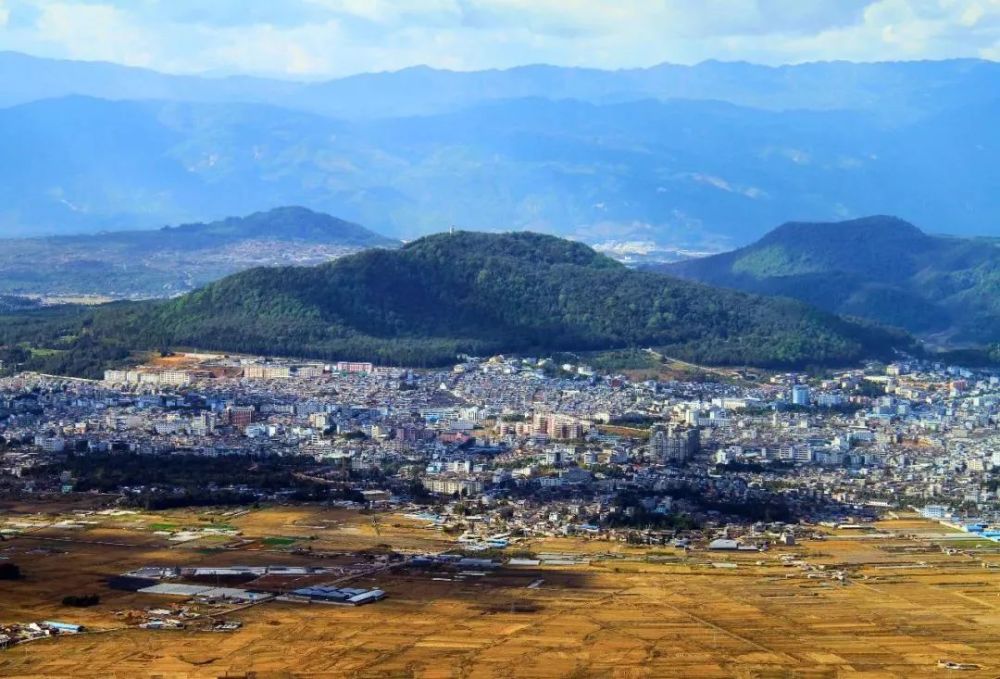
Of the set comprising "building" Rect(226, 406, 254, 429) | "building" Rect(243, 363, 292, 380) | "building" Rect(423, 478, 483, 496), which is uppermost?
"building" Rect(243, 363, 292, 380)

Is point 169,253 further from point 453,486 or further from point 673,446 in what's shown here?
point 453,486

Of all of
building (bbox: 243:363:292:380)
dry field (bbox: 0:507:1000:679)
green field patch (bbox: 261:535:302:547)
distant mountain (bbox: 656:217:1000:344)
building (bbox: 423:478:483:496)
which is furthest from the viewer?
distant mountain (bbox: 656:217:1000:344)

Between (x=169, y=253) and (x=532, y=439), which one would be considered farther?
(x=169, y=253)

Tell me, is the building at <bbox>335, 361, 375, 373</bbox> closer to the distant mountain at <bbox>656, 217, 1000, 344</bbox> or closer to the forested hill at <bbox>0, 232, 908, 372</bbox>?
the forested hill at <bbox>0, 232, 908, 372</bbox>

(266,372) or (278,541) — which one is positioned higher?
(266,372)

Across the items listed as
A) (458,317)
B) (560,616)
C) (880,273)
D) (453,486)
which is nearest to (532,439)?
(453,486)

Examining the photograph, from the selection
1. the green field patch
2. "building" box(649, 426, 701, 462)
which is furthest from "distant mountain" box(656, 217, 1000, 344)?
the green field patch

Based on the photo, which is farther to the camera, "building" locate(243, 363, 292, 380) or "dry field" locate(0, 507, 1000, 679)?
"building" locate(243, 363, 292, 380)
